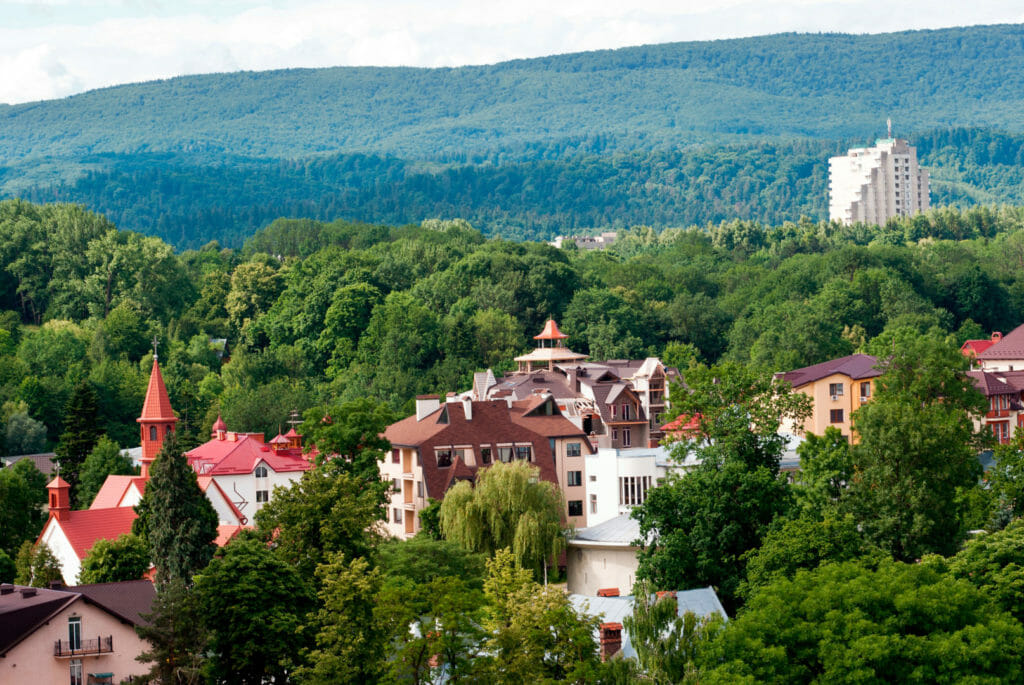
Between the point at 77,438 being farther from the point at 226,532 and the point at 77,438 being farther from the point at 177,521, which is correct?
the point at 177,521

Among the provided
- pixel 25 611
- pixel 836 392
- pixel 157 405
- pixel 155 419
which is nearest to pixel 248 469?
pixel 155 419

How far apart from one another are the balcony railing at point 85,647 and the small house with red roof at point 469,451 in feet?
75.9

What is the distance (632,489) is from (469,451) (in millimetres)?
9114

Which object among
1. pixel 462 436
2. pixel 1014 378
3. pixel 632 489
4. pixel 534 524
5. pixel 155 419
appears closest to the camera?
pixel 534 524

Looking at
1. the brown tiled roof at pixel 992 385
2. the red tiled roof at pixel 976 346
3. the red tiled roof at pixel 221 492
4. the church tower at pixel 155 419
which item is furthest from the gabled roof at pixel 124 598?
the red tiled roof at pixel 976 346

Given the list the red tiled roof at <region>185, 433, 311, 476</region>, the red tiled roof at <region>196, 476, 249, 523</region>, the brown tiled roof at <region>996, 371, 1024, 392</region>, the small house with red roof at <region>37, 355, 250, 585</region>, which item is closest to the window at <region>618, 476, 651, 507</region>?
the small house with red roof at <region>37, 355, 250, 585</region>

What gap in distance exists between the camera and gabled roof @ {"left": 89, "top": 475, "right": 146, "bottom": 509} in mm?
89137

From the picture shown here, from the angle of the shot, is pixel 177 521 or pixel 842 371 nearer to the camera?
pixel 177 521

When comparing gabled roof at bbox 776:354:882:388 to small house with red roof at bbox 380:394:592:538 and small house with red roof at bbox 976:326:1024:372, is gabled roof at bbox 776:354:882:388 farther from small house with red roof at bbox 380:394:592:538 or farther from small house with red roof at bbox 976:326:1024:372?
small house with red roof at bbox 976:326:1024:372

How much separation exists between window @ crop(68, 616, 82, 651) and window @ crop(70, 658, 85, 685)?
0.47 metres

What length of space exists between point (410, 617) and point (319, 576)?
8021 millimetres

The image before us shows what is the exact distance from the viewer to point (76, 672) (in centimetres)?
5759

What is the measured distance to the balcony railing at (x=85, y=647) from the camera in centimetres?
5700

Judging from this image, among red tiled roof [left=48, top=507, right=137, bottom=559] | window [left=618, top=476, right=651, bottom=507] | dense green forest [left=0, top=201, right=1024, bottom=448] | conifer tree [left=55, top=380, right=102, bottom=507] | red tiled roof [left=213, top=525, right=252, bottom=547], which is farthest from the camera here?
dense green forest [left=0, top=201, right=1024, bottom=448]
